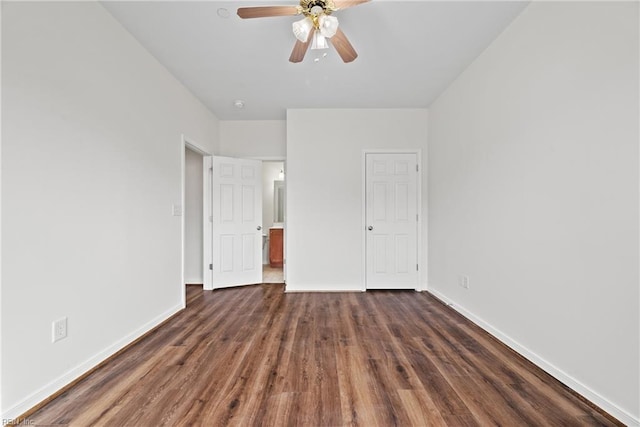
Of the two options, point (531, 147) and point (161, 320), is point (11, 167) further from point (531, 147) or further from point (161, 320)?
Result: point (531, 147)

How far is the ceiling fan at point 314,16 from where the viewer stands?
1642mm

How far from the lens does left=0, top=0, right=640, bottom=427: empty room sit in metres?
1.35

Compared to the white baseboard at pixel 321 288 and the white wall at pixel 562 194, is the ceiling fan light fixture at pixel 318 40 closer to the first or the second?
the white wall at pixel 562 194

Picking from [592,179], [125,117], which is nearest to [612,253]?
[592,179]

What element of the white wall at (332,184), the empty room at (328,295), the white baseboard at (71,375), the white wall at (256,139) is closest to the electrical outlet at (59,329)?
the empty room at (328,295)

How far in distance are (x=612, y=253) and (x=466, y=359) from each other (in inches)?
43.5

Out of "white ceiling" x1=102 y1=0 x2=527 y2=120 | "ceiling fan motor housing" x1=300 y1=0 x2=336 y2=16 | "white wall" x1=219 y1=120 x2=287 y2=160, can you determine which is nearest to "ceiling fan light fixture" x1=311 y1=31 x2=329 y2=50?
"ceiling fan motor housing" x1=300 y1=0 x2=336 y2=16

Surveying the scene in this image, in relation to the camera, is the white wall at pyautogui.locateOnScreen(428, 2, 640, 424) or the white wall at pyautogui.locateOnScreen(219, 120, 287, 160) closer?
the white wall at pyautogui.locateOnScreen(428, 2, 640, 424)

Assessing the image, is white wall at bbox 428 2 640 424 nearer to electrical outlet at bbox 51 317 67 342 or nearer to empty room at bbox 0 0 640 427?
empty room at bbox 0 0 640 427

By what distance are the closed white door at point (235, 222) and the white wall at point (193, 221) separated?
0.44 m

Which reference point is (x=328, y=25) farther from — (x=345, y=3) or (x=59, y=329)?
(x=59, y=329)

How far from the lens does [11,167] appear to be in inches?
52.3

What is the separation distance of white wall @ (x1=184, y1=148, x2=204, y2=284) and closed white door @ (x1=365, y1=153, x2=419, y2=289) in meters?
2.56

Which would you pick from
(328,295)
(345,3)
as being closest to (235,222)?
(328,295)
